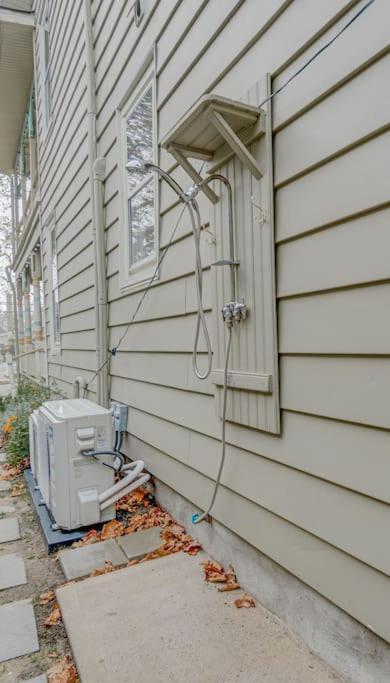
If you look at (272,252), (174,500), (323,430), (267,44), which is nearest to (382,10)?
(267,44)

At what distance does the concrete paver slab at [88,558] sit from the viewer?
7.48 ft

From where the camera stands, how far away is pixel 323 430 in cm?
147

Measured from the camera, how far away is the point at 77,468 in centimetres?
273

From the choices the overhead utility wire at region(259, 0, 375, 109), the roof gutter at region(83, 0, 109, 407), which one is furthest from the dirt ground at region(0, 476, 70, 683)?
the overhead utility wire at region(259, 0, 375, 109)

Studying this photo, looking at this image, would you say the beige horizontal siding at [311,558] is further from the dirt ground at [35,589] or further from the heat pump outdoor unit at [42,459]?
the heat pump outdoor unit at [42,459]

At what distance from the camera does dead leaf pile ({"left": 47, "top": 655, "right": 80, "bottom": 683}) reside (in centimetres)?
159

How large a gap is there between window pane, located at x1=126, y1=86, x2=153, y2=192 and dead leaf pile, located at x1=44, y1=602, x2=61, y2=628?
255 centimetres

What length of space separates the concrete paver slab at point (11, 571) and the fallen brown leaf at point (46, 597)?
20cm

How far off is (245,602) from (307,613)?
14.4 inches

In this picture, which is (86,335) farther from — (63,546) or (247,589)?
(247,589)

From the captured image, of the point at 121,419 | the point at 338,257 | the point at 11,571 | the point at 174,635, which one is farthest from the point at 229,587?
the point at 121,419

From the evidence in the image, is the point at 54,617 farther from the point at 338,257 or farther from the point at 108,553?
the point at 338,257

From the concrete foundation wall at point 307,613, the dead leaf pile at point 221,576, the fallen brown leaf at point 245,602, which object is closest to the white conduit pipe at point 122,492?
the concrete foundation wall at point 307,613

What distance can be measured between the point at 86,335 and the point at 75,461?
7.06 feet
